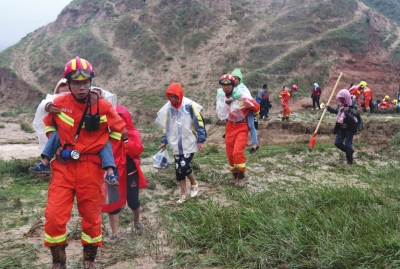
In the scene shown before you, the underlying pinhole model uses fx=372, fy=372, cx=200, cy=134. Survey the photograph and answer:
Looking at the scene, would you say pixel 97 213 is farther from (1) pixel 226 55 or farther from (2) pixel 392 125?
(1) pixel 226 55

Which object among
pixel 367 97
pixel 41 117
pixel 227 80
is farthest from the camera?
pixel 367 97

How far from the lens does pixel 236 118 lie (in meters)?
6.46

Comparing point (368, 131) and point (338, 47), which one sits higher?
point (338, 47)

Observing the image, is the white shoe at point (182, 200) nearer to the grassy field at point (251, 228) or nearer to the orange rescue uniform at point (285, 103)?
the grassy field at point (251, 228)

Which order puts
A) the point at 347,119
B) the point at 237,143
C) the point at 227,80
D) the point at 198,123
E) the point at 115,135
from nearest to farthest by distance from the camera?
1. the point at 115,135
2. the point at 198,123
3. the point at 227,80
4. the point at 237,143
5. the point at 347,119

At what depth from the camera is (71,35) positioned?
33.7 meters

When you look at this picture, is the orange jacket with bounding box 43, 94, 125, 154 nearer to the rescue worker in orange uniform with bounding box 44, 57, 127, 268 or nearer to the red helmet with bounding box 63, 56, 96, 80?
the rescue worker in orange uniform with bounding box 44, 57, 127, 268

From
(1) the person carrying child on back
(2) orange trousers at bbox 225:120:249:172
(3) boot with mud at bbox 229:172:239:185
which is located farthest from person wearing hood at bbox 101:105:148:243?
(3) boot with mud at bbox 229:172:239:185

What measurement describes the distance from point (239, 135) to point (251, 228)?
9.36ft

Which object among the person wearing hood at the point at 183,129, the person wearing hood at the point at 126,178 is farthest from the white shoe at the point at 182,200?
the person wearing hood at the point at 126,178

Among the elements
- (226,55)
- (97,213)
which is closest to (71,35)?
(226,55)

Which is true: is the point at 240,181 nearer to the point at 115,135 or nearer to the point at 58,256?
the point at 115,135

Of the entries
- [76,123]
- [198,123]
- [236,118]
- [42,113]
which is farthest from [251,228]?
[236,118]

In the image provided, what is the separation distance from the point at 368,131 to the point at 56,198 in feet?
38.5
